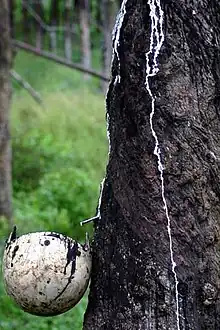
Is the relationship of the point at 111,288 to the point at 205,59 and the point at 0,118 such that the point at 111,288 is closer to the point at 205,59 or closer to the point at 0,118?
the point at 205,59

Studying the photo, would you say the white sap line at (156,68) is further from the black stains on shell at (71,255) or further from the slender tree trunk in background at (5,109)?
the slender tree trunk in background at (5,109)

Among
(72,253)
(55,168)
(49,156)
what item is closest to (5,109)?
(55,168)

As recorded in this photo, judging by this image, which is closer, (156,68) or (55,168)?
(156,68)

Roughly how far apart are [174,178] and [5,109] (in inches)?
237

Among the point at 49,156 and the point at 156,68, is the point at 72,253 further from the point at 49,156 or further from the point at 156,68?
the point at 49,156

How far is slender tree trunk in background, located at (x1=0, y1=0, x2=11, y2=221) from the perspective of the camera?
8.08 meters

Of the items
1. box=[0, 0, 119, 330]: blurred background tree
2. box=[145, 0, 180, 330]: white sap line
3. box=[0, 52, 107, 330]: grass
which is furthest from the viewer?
box=[0, 0, 119, 330]: blurred background tree

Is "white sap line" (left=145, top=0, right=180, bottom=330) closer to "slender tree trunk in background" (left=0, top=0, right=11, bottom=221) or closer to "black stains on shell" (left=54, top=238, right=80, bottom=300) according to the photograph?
"black stains on shell" (left=54, top=238, right=80, bottom=300)

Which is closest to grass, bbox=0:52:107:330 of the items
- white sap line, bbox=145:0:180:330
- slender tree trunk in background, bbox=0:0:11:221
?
slender tree trunk in background, bbox=0:0:11:221

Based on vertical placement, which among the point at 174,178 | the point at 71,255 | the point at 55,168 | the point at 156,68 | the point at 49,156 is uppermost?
the point at 49,156

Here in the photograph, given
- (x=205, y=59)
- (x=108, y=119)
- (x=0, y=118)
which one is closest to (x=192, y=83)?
(x=205, y=59)

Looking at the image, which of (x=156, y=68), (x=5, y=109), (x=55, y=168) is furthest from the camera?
(x=55, y=168)

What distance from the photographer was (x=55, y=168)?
11.9 meters

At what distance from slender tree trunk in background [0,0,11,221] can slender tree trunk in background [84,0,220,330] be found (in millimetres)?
5620
